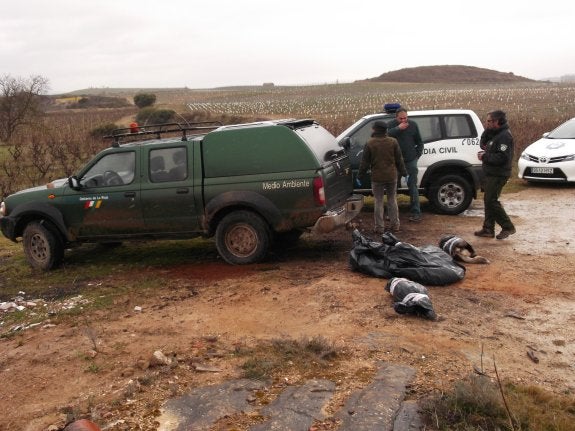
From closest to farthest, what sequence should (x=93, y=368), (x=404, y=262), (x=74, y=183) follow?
(x=93, y=368) → (x=404, y=262) → (x=74, y=183)

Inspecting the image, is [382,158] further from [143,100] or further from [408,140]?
[143,100]

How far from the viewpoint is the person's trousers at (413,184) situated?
29.8ft

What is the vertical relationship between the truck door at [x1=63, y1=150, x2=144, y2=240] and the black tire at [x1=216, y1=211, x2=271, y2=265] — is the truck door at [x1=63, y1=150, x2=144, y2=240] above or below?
above

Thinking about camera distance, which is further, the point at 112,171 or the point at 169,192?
the point at 112,171

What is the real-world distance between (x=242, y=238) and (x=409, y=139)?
347cm

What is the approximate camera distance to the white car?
470 inches

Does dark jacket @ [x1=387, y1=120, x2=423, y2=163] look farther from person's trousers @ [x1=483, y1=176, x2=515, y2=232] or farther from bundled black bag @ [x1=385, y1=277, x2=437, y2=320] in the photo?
bundled black bag @ [x1=385, y1=277, x2=437, y2=320]

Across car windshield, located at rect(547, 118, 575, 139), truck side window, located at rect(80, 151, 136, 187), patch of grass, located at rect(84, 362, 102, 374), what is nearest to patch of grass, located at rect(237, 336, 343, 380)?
patch of grass, located at rect(84, 362, 102, 374)

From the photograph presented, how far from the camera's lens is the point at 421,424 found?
3428 mm

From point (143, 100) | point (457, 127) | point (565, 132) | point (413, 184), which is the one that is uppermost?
point (143, 100)

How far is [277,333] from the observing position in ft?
16.4

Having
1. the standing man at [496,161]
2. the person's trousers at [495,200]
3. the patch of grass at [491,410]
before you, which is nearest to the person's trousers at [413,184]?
the standing man at [496,161]

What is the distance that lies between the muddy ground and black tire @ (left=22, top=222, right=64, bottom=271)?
3.95 feet

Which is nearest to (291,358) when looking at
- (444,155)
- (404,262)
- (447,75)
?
(404,262)
